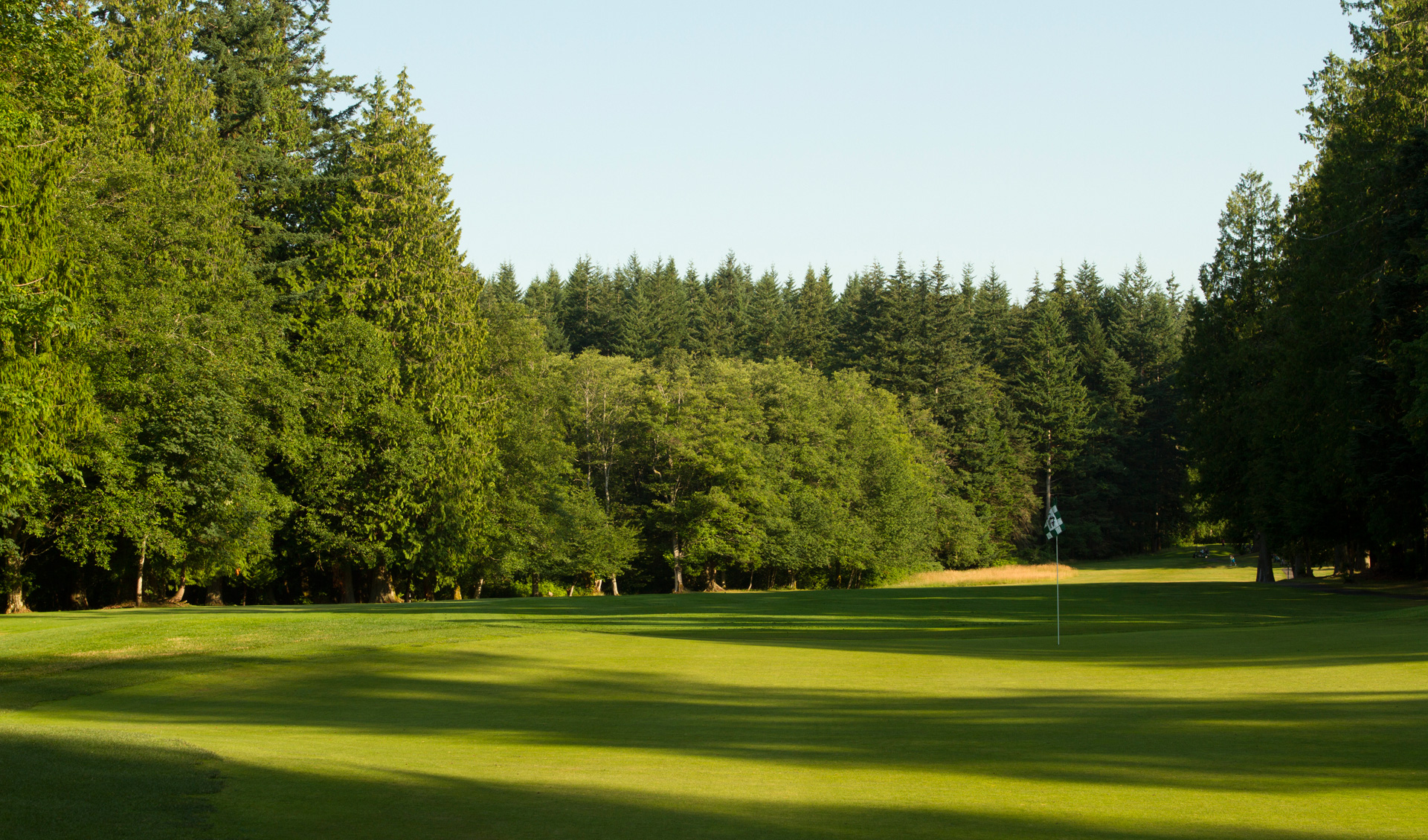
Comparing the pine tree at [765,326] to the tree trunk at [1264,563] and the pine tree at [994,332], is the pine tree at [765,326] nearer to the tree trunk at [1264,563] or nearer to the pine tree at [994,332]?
the pine tree at [994,332]

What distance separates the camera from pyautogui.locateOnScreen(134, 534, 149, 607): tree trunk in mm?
35969

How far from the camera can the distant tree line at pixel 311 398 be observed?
104 ft

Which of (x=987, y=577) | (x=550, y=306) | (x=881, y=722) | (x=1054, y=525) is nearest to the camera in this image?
(x=881, y=722)

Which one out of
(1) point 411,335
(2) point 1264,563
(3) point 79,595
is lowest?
(3) point 79,595

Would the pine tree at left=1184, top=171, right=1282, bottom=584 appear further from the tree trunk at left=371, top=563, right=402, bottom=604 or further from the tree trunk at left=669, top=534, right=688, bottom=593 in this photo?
the tree trunk at left=371, top=563, right=402, bottom=604

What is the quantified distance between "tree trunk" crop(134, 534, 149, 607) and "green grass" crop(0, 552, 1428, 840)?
1260 cm

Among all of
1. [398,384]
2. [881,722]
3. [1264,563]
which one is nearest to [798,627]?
[881,722]

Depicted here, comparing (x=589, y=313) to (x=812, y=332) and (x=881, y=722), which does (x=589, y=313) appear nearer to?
(x=812, y=332)

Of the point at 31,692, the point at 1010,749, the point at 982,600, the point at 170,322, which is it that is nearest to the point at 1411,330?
the point at 982,600

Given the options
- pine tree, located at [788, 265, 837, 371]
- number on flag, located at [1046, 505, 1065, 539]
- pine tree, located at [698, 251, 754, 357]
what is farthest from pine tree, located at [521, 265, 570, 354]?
number on flag, located at [1046, 505, 1065, 539]

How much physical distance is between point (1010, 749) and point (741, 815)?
142 inches

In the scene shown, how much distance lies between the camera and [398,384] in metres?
45.2

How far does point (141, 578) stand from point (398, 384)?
12.3 metres

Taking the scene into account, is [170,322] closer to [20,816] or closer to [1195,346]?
[20,816]
